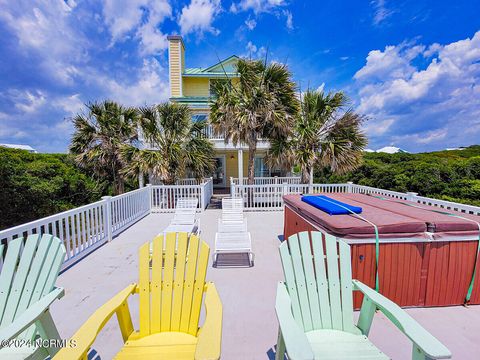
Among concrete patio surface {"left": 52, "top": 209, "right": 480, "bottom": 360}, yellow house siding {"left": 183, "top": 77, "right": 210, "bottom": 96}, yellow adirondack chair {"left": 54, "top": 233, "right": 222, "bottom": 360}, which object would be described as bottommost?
concrete patio surface {"left": 52, "top": 209, "right": 480, "bottom": 360}

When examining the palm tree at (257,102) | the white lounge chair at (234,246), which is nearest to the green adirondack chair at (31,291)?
the white lounge chair at (234,246)

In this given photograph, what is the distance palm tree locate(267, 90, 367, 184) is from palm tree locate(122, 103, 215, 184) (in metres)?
3.33

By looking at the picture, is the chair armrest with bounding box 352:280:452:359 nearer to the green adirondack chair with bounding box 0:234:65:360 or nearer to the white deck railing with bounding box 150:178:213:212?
the green adirondack chair with bounding box 0:234:65:360

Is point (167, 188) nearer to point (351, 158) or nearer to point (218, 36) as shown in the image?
point (351, 158)

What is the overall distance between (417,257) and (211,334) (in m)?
2.90

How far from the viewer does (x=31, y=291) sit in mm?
2033

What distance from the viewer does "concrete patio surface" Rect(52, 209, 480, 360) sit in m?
2.32

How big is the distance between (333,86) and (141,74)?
1193 cm

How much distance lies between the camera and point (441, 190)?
9.34 meters

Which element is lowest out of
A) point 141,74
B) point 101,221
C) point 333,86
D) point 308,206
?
point 101,221

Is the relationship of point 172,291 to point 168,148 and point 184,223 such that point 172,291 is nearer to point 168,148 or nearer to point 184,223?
point 184,223

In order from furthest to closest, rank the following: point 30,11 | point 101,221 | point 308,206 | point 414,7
→ point 414,7, point 30,11, point 101,221, point 308,206

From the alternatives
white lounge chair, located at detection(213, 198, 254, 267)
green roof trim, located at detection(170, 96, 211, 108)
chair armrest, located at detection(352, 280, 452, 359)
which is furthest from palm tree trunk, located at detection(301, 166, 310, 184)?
chair armrest, located at detection(352, 280, 452, 359)

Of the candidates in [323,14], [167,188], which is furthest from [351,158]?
[167,188]
